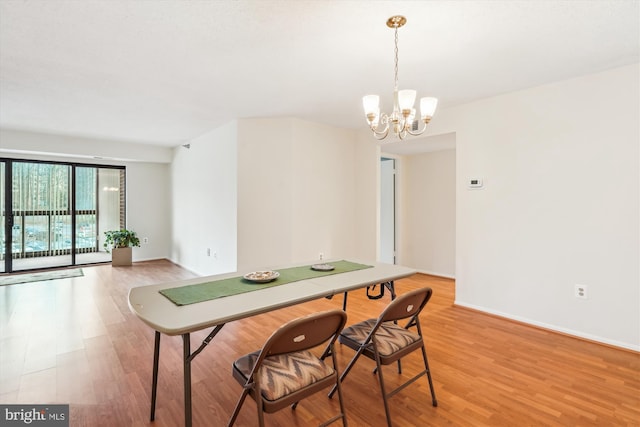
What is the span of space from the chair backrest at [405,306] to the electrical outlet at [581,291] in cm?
217

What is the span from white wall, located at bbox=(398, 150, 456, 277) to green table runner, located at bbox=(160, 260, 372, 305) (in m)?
3.59

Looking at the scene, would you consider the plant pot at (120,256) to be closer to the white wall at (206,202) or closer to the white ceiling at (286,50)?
the white wall at (206,202)

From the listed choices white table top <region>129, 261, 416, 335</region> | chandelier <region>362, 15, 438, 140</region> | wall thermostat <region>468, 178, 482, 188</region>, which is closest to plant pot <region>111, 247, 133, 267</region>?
white table top <region>129, 261, 416, 335</region>

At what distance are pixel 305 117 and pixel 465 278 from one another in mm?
3057

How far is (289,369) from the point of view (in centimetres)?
158

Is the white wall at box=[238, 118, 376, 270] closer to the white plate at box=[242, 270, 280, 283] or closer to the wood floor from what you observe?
the wood floor

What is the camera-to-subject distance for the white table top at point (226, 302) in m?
1.47

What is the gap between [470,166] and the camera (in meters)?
3.85

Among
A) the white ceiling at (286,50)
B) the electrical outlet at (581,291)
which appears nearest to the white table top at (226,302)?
the white ceiling at (286,50)

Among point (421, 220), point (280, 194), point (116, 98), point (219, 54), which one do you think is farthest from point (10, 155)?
point (421, 220)

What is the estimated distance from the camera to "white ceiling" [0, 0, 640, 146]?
79.5 inches

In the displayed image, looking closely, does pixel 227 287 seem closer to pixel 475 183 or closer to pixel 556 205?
pixel 475 183

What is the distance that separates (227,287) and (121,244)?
5.74m

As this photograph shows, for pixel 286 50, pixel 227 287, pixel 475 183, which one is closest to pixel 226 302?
pixel 227 287
